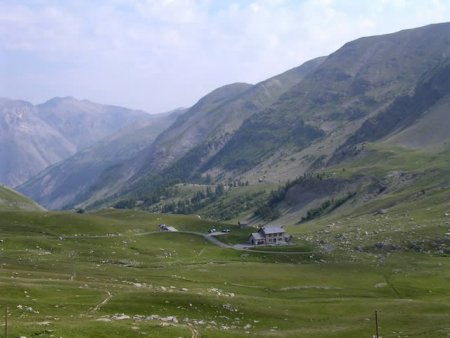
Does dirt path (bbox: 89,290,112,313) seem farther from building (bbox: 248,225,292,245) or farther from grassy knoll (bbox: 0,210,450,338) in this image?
building (bbox: 248,225,292,245)

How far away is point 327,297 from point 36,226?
336ft

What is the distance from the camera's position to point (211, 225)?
193m

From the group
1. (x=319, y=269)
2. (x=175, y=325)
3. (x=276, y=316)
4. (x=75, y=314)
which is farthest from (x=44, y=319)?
(x=319, y=269)

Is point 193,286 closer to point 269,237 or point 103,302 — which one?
point 103,302

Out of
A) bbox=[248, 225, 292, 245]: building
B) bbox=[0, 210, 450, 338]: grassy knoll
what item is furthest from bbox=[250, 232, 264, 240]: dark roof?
bbox=[0, 210, 450, 338]: grassy knoll

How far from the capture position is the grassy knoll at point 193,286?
63719 millimetres

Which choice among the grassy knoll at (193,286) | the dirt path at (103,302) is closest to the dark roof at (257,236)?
the grassy knoll at (193,286)

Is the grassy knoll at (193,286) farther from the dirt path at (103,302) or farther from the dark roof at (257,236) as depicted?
the dark roof at (257,236)

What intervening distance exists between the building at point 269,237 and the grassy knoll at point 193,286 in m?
9.85

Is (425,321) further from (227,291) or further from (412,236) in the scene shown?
(412,236)

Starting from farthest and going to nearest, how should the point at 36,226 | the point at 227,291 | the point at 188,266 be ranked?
the point at 36,226 → the point at 188,266 → the point at 227,291

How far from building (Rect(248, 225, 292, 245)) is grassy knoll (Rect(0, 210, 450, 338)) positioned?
9.85 m

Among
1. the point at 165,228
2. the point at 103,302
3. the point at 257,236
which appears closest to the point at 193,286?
the point at 103,302

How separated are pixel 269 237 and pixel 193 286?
70462 mm
